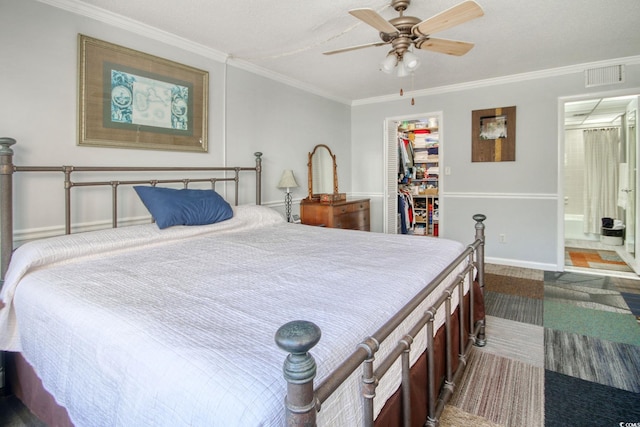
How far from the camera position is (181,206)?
2426mm

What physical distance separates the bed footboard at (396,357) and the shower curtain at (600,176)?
5458 mm

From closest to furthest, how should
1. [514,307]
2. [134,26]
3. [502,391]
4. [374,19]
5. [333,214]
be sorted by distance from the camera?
[502,391] → [374,19] → [134,26] → [514,307] → [333,214]

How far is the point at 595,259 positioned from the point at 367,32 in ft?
14.2

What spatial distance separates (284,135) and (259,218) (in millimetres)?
1449

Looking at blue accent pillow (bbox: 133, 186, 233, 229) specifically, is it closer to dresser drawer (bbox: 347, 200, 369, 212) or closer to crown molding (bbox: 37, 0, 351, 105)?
crown molding (bbox: 37, 0, 351, 105)

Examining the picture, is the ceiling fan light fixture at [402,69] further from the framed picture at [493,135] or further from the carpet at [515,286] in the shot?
the framed picture at [493,135]

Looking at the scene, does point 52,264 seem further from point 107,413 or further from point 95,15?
point 95,15

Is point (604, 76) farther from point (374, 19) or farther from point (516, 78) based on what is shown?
point (374, 19)

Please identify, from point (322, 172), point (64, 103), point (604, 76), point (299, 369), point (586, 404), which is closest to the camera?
point (299, 369)

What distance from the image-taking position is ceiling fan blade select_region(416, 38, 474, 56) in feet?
7.57

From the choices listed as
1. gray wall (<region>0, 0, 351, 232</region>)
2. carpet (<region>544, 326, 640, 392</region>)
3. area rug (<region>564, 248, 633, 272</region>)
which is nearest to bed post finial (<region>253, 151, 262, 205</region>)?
gray wall (<region>0, 0, 351, 232</region>)

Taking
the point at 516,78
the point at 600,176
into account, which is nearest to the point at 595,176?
the point at 600,176

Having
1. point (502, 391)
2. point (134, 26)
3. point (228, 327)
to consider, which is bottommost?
point (502, 391)

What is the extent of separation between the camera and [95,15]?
2396 mm
